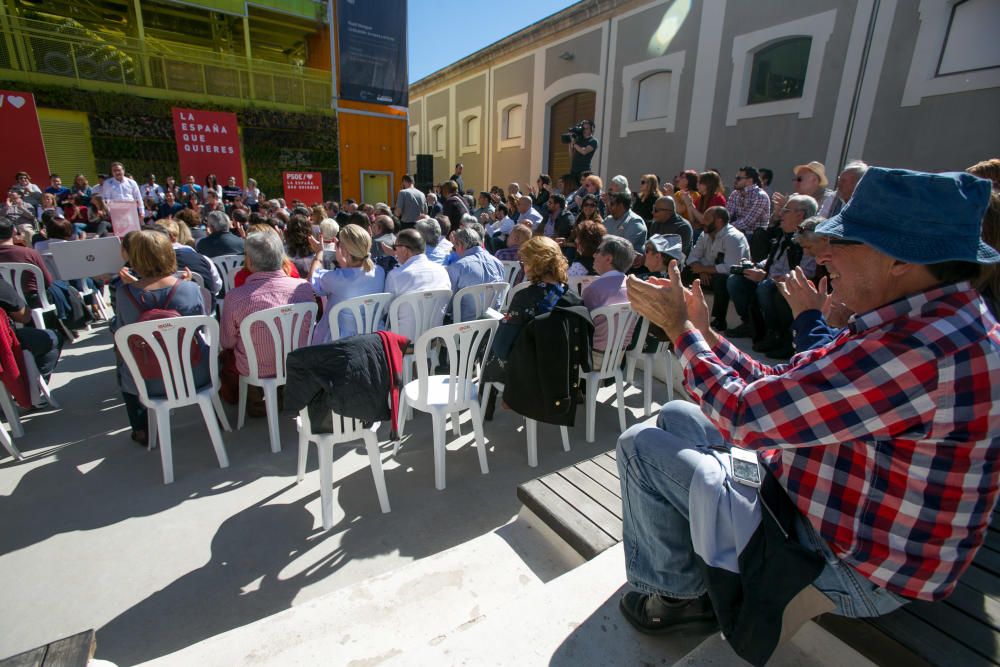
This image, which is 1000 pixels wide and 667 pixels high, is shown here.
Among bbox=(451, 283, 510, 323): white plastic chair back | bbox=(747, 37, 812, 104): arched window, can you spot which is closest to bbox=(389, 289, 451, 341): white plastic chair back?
bbox=(451, 283, 510, 323): white plastic chair back

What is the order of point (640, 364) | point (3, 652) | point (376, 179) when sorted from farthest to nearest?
point (376, 179) → point (640, 364) → point (3, 652)

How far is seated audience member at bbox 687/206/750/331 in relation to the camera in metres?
4.49

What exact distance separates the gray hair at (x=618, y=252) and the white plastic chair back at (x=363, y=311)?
1.48 m

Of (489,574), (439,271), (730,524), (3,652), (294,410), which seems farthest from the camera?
(439,271)

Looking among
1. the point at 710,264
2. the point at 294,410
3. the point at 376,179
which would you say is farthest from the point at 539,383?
the point at 376,179

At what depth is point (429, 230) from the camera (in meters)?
4.53

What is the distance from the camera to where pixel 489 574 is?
1837mm

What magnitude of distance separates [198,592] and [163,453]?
0.97m

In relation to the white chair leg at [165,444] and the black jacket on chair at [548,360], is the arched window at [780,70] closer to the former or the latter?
the black jacket on chair at [548,360]

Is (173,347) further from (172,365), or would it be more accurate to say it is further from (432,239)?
(432,239)

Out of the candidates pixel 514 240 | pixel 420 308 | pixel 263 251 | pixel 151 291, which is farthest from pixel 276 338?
pixel 514 240

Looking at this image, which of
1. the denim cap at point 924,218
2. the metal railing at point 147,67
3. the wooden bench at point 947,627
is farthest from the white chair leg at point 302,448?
the metal railing at point 147,67

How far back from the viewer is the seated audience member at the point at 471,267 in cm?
380

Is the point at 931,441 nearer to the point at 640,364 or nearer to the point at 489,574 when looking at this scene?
the point at 489,574
